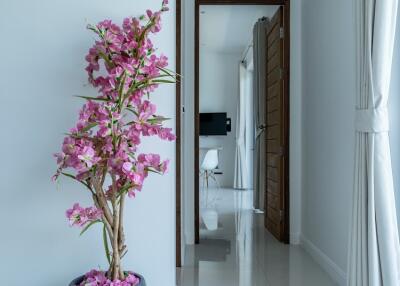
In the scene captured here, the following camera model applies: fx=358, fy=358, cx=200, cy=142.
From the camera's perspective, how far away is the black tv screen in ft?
26.7

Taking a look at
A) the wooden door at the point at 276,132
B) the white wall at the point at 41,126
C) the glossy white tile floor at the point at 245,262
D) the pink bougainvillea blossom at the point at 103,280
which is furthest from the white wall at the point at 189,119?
the pink bougainvillea blossom at the point at 103,280

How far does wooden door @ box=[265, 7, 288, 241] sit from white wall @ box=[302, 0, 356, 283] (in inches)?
7.9

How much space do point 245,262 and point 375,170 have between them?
1.52 m

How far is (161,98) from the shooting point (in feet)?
4.89

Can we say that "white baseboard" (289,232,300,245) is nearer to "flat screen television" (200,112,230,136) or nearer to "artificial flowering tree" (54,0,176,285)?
"artificial flowering tree" (54,0,176,285)

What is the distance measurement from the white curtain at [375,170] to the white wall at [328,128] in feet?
1.48

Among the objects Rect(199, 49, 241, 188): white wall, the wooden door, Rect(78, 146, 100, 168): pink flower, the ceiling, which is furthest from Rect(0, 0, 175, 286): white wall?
Rect(199, 49, 241, 188): white wall

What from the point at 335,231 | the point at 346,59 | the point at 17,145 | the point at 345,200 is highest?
the point at 346,59

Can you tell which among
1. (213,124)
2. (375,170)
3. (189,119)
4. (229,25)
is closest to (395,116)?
(375,170)

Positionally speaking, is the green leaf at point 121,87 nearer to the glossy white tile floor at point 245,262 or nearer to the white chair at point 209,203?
the glossy white tile floor at point 245,262

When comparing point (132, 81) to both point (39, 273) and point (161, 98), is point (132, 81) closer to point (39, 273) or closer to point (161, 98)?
point (161, 98)

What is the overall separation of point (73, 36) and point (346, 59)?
1.77m

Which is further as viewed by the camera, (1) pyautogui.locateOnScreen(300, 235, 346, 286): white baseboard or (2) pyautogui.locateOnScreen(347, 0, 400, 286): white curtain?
(1) pyautogui.locateOnScreen(300, 235, 346, 286): white baseboard

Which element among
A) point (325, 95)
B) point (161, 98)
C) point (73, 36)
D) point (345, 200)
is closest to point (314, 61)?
point (325, 95)
